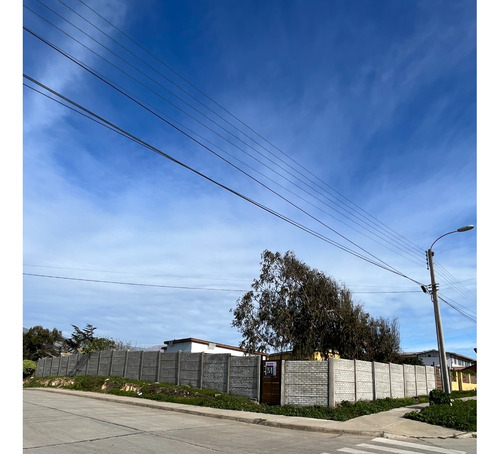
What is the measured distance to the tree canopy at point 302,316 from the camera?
99.7ft

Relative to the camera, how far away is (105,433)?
10750 millimetres

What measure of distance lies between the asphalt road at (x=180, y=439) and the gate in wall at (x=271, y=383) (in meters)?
4.17

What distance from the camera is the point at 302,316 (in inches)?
1209

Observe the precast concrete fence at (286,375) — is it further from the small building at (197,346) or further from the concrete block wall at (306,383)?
the small building at (197,346)

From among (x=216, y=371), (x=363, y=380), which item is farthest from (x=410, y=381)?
(x=216, y=371)

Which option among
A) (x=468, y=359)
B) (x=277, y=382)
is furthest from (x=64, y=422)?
(x=468, y=359)

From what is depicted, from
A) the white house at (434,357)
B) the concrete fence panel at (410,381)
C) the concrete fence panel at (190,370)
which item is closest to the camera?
the concrete fence panel at (190,370)

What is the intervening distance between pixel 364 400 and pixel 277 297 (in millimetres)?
12891

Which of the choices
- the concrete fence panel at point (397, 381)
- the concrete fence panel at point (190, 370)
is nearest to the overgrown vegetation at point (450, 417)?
the concrete fence panel at point (397, 381)

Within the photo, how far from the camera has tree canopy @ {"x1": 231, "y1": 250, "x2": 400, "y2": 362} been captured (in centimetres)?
3038

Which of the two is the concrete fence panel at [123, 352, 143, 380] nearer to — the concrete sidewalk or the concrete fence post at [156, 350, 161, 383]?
the concrete fence post at [156, 350, 161, 383]

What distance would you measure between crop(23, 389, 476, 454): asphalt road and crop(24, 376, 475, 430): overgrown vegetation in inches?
116

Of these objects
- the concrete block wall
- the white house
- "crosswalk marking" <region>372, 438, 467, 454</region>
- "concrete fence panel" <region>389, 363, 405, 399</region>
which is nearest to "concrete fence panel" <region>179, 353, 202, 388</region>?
the concrete block wall
